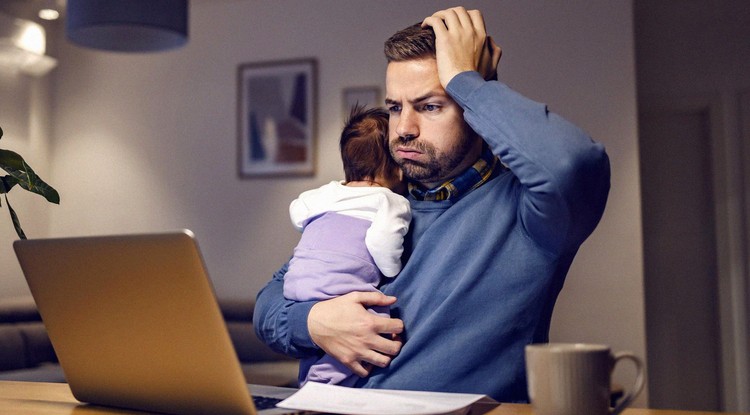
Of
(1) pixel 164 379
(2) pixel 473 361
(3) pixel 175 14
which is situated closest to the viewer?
(1) pixel 164 379

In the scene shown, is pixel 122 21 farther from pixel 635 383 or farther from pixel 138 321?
pixel 635 383

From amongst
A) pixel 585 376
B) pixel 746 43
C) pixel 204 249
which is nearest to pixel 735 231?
pixel 746 43

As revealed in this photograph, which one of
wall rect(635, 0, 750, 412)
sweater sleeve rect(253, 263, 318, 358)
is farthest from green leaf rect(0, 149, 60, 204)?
wall rect(635, 0, 750, 412)

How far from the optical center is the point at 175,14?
2.82 meters

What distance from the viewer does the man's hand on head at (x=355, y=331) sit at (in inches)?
44.2

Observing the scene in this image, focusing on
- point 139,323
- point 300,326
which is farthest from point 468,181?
point 139,323

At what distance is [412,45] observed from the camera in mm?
1313

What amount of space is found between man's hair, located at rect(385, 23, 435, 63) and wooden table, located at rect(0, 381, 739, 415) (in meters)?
0.68

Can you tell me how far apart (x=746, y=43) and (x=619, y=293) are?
1.73 m

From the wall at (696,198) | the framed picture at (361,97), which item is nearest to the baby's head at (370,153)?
the framed picture at (361,97)

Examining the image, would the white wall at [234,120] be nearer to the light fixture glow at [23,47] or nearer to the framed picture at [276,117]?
the framed picture at [276,117]

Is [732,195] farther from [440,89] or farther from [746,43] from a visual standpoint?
[440,89]

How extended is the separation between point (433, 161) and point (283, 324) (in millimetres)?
408

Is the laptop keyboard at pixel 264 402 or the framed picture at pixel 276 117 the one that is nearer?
the laptop keyboard at pixel 264 402
